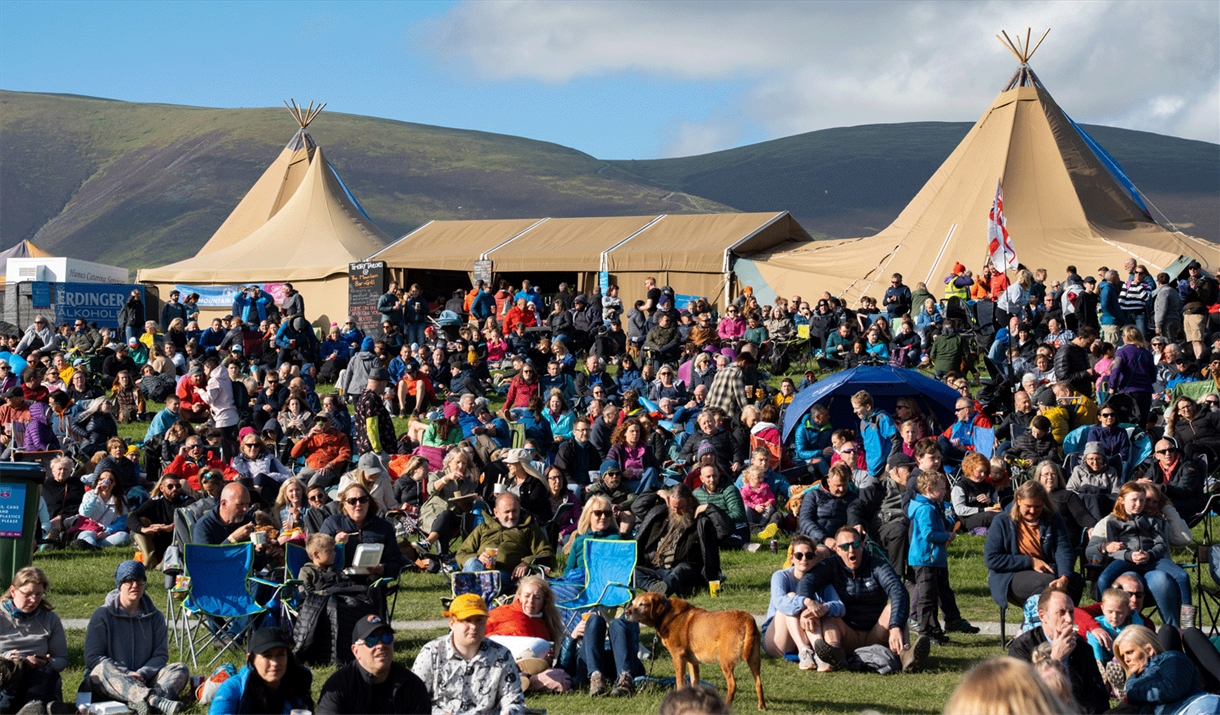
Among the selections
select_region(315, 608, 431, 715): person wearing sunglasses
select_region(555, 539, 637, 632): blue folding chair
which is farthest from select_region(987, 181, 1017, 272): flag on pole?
select_region(315, 608, 431, 715): person wearing sunglasses

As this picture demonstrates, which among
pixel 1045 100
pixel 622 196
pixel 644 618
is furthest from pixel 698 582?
pixel 622 196

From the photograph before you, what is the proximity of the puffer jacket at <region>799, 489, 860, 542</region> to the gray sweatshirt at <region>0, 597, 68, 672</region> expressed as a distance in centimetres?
455

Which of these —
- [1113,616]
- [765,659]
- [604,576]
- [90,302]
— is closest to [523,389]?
[604,576]

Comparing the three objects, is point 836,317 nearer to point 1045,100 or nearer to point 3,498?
point 1045,100

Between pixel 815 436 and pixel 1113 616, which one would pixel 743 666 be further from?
pixel 815 436

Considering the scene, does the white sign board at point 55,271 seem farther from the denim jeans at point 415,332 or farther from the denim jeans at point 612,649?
the denim jeans at point 612,649

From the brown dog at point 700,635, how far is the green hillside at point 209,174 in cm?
9153

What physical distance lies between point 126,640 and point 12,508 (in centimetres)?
236

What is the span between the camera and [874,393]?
13445 mm

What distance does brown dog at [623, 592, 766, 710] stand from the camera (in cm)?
661

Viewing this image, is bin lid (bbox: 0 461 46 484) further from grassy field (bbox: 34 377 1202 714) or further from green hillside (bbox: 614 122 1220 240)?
green hillside (bbox: 614 122 1220 240)

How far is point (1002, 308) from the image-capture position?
18.1 metres

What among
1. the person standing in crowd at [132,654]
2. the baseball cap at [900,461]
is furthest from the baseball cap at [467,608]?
the baseball cap at [900,461]

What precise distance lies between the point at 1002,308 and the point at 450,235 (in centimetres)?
1238
